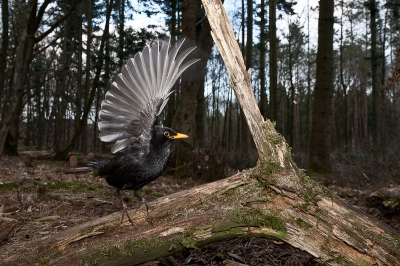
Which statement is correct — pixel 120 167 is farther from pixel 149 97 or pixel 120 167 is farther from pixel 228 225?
pixel 228 225

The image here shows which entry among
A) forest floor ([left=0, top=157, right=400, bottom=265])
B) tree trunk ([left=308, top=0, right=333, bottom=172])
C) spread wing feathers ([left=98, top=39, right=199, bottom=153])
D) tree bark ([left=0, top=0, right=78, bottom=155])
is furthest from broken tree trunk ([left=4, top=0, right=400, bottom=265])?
tree trunk ([left=308, top=0, right=333, bottom=172])

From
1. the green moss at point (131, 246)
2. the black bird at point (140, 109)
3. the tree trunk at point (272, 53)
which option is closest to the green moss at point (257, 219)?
the green moss at point (131, 246)

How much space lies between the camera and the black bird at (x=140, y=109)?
3.30 m

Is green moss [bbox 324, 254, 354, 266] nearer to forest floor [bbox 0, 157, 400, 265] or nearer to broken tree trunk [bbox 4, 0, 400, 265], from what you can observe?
broken tree trunk [bbox 4, 0, 400, 265]

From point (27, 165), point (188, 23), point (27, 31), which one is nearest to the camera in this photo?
point (27, 31)

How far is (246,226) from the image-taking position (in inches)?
84.7

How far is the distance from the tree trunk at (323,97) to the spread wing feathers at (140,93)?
22.8 feet

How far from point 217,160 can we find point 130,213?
5.43 metres

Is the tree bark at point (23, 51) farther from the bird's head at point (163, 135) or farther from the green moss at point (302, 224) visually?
the green moss at point (302, 224)

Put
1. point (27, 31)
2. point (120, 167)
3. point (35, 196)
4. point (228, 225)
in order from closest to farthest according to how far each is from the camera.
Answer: point (228, 225)
point (120, 167)
point (35, 196)
point (27, 31)

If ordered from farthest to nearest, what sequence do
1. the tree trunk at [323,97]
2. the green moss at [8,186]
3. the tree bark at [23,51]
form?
the tree trunk at [323,97], the tree bark at [23,51], the green moss at [8,186]

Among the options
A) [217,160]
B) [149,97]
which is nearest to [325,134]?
[217,160]

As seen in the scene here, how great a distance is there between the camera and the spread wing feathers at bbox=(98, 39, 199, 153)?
338cm

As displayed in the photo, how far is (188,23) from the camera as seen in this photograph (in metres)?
8.38
